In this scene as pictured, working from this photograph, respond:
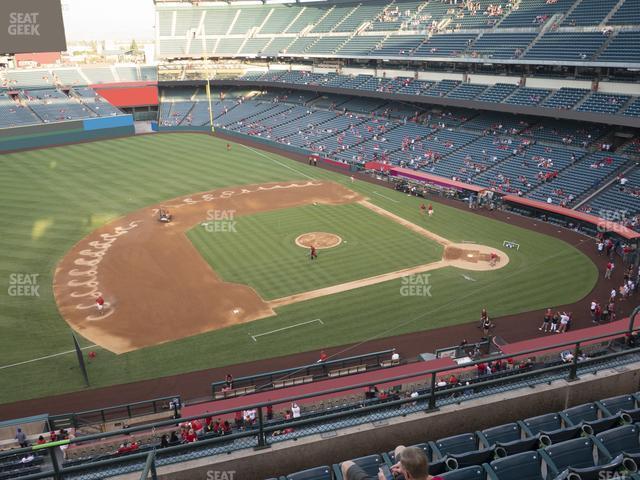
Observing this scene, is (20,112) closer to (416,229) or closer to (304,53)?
(304,53)

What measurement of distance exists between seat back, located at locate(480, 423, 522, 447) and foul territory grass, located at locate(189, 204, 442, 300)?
20.7m

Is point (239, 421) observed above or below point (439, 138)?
below

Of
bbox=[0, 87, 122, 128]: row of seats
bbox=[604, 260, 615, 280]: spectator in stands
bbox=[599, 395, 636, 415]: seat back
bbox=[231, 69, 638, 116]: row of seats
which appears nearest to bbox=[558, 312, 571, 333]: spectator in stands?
bbox=[604, 260, 615, 280]: spectator in stands

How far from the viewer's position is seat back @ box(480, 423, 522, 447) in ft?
29.2

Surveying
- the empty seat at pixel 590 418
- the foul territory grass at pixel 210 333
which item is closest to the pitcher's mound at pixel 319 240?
the foul territory grass at pixel 210 333

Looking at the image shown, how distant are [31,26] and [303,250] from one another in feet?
72.5

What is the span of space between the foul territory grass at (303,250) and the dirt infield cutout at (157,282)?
2.70ft

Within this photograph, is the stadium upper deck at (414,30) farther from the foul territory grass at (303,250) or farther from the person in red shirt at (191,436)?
the person in red shirt at (191,436)

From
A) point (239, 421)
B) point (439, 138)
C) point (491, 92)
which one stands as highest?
point (491, 92)

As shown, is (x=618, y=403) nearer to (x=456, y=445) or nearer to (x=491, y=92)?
(x=456, y=445)

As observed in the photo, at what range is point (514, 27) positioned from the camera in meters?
58.1

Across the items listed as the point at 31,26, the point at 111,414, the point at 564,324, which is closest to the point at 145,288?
the point at 111,414

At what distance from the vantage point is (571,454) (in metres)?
8.01

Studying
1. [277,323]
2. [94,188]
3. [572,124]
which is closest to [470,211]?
[572,124]
